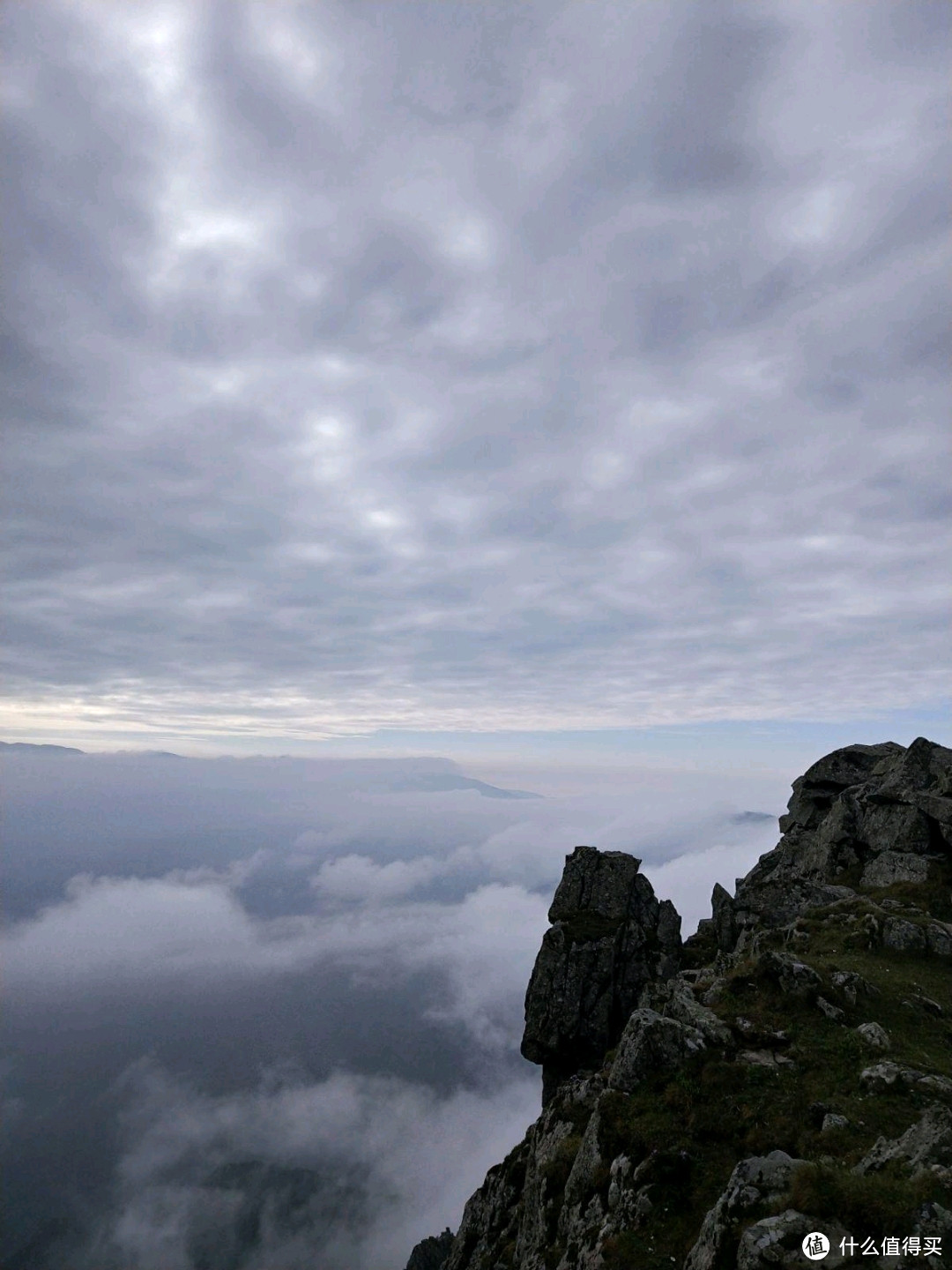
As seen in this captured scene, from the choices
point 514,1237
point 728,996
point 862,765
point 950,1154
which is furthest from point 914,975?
point 862,765

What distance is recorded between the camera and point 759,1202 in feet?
57.5

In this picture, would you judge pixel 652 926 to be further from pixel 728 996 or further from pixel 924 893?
pixel 728 996

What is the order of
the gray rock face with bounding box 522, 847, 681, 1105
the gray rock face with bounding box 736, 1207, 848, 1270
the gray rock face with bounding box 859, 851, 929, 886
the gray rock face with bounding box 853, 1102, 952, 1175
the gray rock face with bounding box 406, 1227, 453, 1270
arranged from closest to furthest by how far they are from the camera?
the gray rock face with bounding box 736, 1207, 848, 1270, the gray rock face with bounding box 853, 1102, 952, 1175, the gray rock face with bounding box 859, 851, 929, 886, the gray rock face with bounding box 522, 847, 681, 1105, the gray rock face with bounding box 406, 1227, 453, 1270

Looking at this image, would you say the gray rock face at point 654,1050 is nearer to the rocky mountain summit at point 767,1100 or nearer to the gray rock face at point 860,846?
the rocky mountain summit at point 767,1100

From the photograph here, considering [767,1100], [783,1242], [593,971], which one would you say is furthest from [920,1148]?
[593,971]

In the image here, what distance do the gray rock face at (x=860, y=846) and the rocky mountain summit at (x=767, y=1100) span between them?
29 centimetres

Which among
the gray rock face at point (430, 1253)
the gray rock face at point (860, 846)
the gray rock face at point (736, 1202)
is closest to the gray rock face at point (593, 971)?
the gray rock face at point (860, 846)

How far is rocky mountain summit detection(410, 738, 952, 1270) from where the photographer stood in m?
16.6

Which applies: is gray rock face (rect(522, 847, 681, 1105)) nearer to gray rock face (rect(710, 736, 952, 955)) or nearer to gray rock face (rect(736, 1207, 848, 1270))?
gray rock face (rect(710, 736, 952, 955))

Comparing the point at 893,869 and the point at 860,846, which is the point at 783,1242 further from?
the point at 860,846

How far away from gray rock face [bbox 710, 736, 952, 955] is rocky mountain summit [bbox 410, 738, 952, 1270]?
29 centimetres

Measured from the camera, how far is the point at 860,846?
66750 mm

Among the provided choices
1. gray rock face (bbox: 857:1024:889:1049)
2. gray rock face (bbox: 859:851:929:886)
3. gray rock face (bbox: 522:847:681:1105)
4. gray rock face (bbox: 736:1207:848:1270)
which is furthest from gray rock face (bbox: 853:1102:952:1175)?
gray rock face (bbox: 522:847:681:1105)

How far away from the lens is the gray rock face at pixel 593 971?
207 ft
